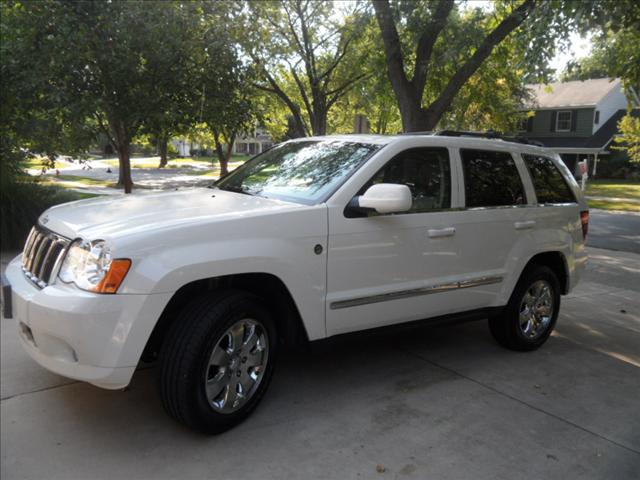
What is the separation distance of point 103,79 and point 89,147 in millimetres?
1241

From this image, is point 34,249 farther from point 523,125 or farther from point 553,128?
point 523,125

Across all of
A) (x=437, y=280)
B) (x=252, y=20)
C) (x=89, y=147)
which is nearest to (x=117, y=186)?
(x=252, y=20)

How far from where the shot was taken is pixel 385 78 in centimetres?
1360

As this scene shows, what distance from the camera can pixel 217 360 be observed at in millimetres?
3281

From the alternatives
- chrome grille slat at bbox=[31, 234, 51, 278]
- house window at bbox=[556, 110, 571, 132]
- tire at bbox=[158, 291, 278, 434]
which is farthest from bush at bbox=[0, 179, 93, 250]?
house window at bbox=[556, 110, 571, 132]

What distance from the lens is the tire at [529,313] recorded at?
192 inches

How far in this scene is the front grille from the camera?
3.22 m

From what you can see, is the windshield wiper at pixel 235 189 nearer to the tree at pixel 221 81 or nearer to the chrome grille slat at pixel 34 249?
the chrome grille slat at pixel 34 249

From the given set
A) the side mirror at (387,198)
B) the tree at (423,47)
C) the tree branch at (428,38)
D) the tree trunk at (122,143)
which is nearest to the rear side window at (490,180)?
the side mirror at (387,198)

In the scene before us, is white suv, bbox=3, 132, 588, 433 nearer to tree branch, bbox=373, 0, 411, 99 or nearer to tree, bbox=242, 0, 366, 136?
tree branch, bbox=373, 0, 411, 99

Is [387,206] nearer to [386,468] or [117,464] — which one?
[386,468]

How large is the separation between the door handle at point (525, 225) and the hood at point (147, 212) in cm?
207

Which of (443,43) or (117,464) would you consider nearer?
(117,464)

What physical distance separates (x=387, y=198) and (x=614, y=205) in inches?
812
